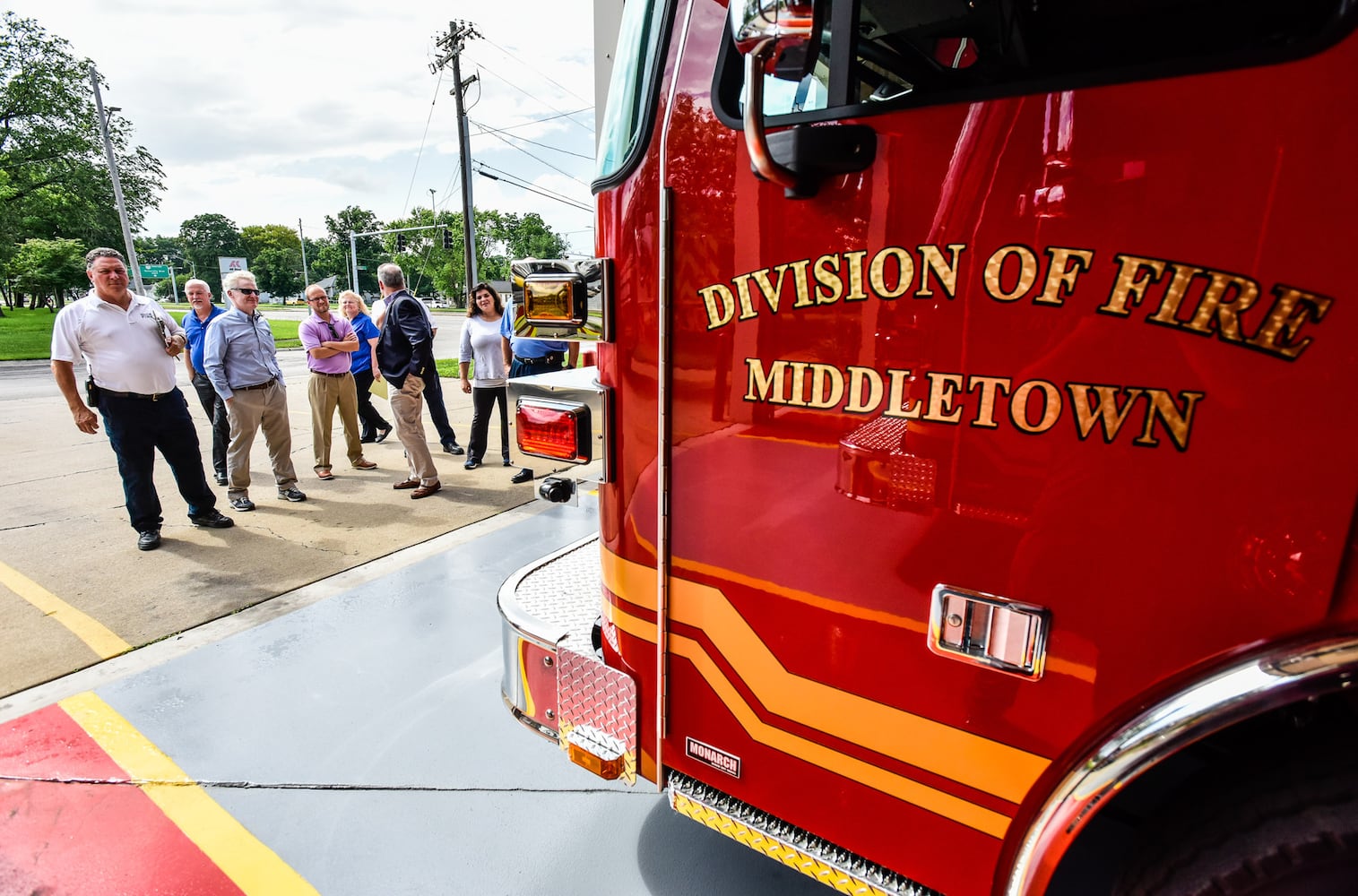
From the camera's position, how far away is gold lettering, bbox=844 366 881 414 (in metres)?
1.15

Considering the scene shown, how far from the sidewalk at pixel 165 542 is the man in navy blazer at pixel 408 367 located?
328 millimetres

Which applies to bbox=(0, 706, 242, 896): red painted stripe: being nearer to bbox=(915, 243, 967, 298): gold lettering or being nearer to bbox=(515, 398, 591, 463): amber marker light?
bbox=(515, 398, 591, 463): amber marker light

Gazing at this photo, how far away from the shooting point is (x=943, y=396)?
1.10m

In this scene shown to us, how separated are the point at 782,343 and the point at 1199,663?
789 mm

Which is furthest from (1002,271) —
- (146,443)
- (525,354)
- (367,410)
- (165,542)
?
(367,410)

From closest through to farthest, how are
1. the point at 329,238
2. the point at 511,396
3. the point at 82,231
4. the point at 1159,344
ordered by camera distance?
the point at 1159,344
the point at 511,396
the point at 82,231
the point at 329,238

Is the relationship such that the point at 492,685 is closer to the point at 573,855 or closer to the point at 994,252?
the point at 573,855

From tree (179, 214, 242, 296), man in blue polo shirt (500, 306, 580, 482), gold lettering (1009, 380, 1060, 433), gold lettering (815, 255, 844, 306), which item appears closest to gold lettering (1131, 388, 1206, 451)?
gold lettering (1009, 380, 1060, 433)

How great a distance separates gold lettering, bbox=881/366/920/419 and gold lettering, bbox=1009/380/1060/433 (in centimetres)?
14

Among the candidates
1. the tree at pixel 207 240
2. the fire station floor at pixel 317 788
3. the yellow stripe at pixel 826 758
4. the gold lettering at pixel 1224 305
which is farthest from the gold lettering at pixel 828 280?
the tree at pixel 207 240

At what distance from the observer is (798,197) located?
1.13 m

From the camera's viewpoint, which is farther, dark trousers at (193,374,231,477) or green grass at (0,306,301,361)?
green grass at (0,306,301,361)

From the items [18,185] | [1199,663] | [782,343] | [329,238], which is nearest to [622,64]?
[782,343]

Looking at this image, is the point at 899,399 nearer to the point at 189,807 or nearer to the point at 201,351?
the point at 189,807
